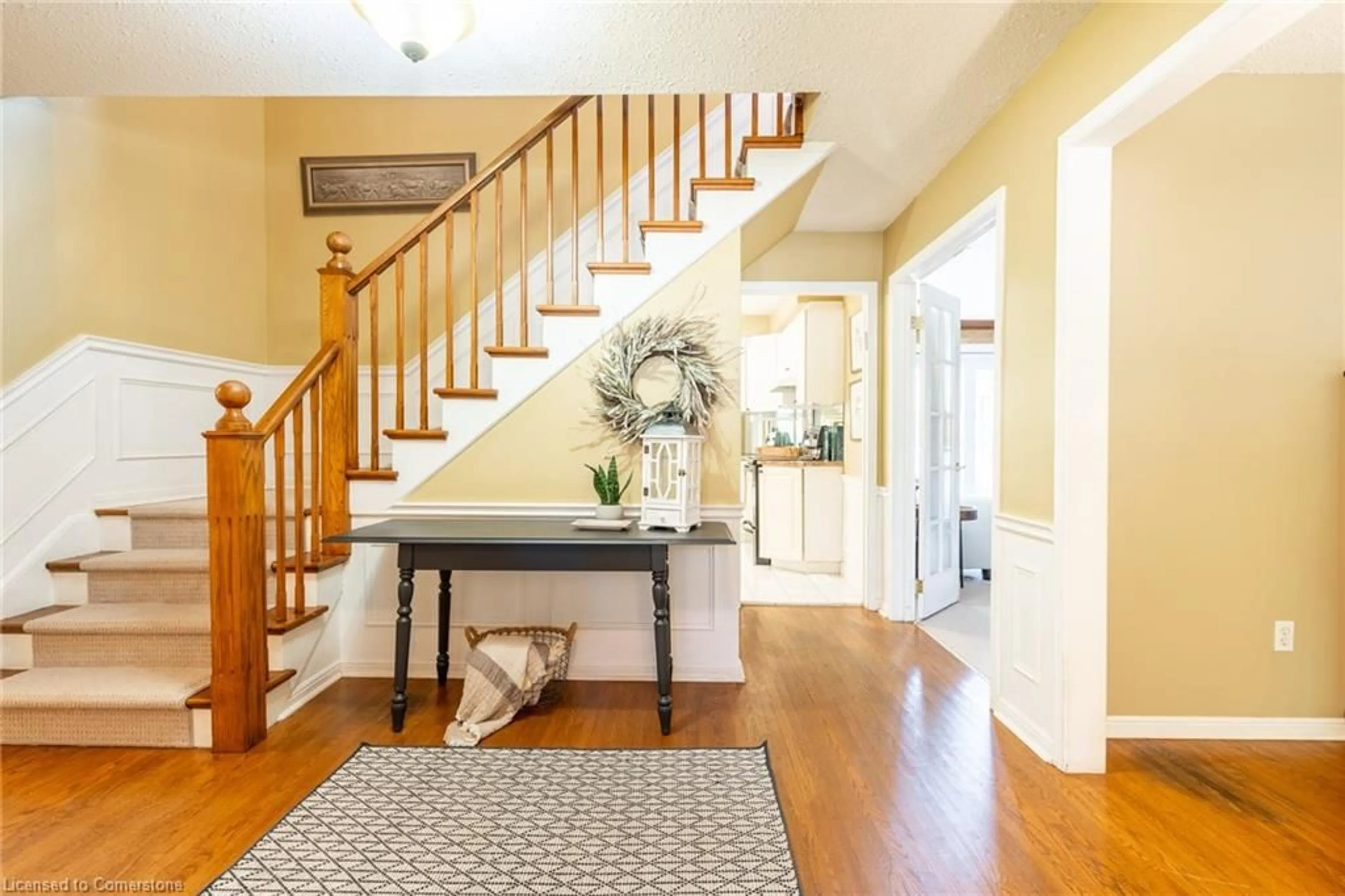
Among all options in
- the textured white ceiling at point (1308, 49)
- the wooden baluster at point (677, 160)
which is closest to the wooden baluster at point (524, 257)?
the wooden baluster at point (677, 160)

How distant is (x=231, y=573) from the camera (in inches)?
89.5

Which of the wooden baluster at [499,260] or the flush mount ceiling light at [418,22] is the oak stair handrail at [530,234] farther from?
the flush mount ceiling light at [418,22]

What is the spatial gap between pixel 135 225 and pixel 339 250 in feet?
3.94

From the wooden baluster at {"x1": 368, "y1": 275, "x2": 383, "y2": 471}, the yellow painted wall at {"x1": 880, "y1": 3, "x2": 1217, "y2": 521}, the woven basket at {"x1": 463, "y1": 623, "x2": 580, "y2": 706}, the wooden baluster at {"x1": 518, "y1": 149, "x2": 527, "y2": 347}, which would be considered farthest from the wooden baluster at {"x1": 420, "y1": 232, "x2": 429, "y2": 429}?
the yellow painted wall at {"x1": 880, "y1": 3, "x2": 1217, "y2": 521}

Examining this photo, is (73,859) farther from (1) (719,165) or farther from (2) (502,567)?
(1) (719,165)

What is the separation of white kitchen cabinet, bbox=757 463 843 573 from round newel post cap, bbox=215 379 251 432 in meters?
4.12

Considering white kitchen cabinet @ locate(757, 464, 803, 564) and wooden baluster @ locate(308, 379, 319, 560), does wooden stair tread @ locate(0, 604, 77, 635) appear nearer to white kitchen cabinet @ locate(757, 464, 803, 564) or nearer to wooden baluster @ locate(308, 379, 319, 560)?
wooden baluster @ locate(308, 379, 319, 560)

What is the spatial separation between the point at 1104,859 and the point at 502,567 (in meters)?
2.06

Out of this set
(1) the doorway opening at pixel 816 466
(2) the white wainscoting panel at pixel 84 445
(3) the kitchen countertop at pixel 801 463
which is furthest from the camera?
(3) the kitchen countertop at pixel 801 463

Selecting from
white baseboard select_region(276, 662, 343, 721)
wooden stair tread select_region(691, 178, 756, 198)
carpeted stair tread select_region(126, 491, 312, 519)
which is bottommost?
white baseboard select_region(276, 662, 343, 721)

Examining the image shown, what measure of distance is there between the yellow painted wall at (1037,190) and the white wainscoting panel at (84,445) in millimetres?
4003

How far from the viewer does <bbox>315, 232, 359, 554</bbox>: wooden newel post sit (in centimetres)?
289

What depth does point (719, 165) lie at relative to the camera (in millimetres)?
3570

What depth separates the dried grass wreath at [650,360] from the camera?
2.88 m
